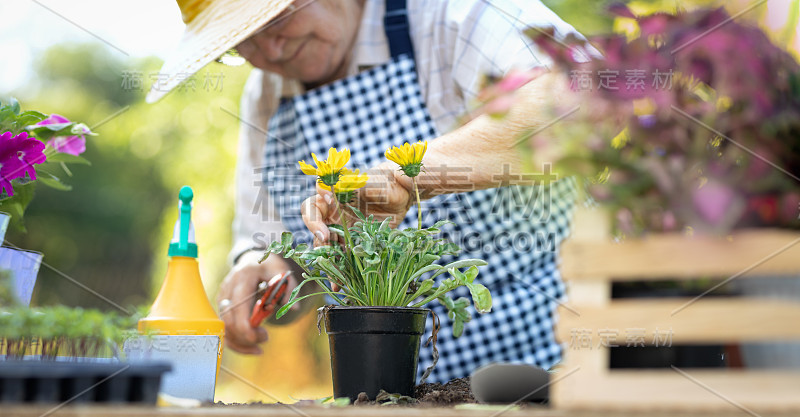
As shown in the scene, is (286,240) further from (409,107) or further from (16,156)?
(409,107)

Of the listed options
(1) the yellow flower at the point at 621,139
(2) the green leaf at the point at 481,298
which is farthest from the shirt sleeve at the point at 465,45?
(1) the yellow flower at the point at 621,139

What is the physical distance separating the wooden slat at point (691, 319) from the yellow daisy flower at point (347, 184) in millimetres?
327

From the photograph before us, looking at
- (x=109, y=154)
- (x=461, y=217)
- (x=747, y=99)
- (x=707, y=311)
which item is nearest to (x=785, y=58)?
(x=747, y=99)

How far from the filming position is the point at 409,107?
1.33 metres

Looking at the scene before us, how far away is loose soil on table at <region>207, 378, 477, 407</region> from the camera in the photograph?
0.66m

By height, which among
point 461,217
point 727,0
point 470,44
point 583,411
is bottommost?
point 583,411

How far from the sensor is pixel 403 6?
134 centimetres

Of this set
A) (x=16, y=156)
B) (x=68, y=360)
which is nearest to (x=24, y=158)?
(x=16, y=156)

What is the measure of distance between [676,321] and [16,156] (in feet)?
2.42

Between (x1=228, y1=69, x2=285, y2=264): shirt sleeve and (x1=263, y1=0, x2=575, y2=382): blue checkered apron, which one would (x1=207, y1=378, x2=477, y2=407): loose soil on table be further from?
(x1=228, y1=69, x2=285, y2=264): shirt sleeve

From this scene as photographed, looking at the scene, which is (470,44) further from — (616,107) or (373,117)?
(616,107)

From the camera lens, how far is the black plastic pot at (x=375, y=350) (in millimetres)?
696

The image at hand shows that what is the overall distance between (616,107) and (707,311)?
0.50 ft

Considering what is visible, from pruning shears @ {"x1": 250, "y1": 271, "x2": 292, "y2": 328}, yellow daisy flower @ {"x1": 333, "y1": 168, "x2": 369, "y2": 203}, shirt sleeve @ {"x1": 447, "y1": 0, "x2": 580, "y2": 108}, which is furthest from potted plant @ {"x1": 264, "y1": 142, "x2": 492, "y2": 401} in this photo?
shirt sleeve @ {"x1": 447, "y1": 0, "x2": 580, "y2": 108}
